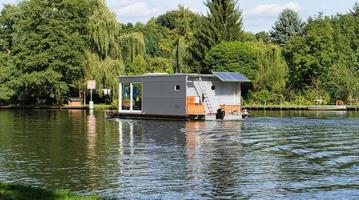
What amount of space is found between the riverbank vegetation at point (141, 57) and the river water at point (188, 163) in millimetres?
34681

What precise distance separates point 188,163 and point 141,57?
4763 cm

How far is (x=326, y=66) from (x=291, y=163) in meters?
51.6

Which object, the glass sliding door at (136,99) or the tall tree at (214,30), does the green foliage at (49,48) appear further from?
the glass sliding door at (136,99)

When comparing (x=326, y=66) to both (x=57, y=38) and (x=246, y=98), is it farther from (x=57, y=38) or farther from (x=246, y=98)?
(x=57, y=38)

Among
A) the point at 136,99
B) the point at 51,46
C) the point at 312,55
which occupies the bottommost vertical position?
the point at 136,99

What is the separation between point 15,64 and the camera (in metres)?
68.8

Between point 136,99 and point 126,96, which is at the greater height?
point 126,96

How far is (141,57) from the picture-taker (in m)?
64.8

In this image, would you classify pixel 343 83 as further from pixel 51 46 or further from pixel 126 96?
pixel 51 46

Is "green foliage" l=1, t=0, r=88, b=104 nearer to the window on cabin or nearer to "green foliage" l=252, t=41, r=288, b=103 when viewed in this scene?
"green foliage" l=252, t=41, r=288, b=103

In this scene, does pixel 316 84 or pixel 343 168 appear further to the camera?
pixel 316 84

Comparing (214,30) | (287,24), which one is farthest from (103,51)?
(287,24)

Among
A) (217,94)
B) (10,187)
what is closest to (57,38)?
(217,94)

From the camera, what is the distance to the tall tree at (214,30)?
66.9m
